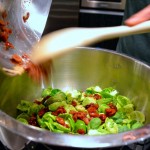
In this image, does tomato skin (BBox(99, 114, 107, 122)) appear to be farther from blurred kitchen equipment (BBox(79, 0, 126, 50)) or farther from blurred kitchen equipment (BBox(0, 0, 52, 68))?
blurred kitchen equipment (BBox(79, 0, 126, 50))

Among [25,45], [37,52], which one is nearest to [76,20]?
[25,45]

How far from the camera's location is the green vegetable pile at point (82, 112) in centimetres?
97

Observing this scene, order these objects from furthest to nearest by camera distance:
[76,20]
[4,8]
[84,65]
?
[76,20] → [84,65] → [4,8]

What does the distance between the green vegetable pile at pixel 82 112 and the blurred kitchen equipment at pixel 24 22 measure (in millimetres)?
186

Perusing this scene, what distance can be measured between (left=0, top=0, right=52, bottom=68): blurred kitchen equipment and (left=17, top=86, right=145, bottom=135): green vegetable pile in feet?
0.61

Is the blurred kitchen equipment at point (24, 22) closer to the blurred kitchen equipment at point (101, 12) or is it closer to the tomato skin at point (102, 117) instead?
the tomato skin at point (102, 117)

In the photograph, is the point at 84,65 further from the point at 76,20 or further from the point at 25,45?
the point at 76,20

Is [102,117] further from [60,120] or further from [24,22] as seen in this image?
[24,22]

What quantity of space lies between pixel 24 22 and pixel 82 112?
0.37m

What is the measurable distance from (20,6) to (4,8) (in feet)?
0.23

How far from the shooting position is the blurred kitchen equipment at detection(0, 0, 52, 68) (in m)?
1.10

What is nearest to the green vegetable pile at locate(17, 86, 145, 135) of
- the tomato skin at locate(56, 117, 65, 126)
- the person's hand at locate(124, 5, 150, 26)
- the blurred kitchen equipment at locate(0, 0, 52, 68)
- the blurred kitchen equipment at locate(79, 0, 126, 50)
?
the tomato skin at locate(56, 117, 65, 126)

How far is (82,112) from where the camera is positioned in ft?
3.44

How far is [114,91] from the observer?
3.86 ft
